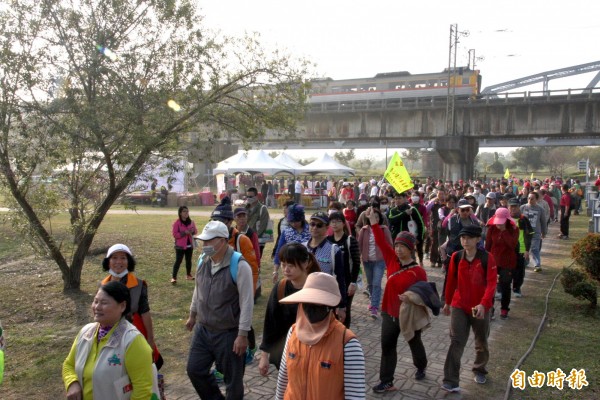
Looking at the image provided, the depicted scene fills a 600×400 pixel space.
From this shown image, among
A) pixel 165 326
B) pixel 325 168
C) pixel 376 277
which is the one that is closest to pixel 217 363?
pixel 165 326

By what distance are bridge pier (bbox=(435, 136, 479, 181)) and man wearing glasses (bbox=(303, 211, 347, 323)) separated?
2852cm

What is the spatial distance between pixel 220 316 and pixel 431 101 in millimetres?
31629

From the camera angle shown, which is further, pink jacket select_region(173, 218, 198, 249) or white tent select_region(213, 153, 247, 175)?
white tent select_region(213, 153, 247, 175)

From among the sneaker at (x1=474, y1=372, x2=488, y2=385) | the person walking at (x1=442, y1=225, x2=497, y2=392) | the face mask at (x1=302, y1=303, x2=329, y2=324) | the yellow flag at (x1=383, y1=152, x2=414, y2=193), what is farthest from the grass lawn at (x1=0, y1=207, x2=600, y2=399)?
the yellow flag at (x1=383, y1=152, x2=414, y2=193)

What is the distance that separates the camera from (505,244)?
680 centimetres

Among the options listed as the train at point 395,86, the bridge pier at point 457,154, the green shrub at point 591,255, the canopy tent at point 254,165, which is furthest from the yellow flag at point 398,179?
the train at point 395,86

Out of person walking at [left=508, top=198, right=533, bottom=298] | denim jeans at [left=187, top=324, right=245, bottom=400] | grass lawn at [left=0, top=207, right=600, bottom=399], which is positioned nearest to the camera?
denim jeans at [left=187, top=324, right=245, bottom=400]

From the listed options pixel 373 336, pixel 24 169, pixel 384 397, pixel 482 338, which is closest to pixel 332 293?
pixel 384 397

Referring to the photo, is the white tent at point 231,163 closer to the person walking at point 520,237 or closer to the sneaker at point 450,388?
the person walking at point 520,237

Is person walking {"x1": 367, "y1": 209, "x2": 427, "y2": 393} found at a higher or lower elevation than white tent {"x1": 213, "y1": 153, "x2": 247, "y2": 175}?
lower

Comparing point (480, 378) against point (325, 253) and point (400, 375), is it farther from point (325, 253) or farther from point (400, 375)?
point (325, 253)

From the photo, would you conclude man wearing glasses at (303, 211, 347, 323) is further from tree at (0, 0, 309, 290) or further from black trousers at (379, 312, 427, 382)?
tree at (0, 0, 309, 290)

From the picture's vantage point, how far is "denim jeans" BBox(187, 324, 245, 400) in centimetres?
362

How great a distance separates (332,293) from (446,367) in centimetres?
277
